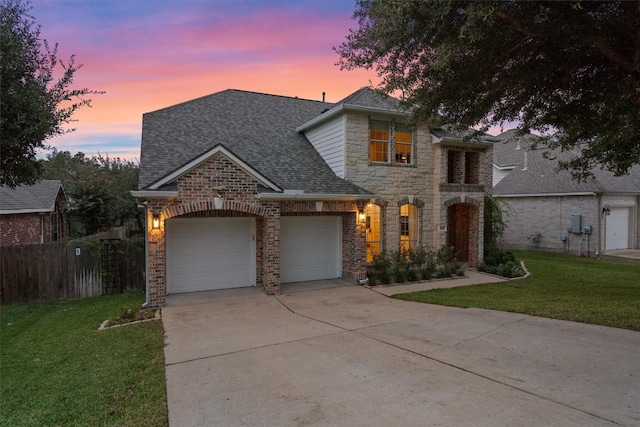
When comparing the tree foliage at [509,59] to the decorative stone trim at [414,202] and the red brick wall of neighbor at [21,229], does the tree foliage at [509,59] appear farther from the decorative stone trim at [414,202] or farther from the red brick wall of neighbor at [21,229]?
the red brick wall of neighbor at [21,229]

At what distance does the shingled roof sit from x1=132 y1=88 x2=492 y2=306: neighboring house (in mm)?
57

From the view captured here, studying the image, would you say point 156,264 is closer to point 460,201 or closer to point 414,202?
point 414,202

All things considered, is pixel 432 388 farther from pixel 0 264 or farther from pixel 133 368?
pixel 0 264

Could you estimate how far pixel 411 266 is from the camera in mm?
12273

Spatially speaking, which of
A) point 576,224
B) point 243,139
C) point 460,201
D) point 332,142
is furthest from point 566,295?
point 576,224

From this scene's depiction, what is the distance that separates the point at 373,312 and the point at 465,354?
299cm

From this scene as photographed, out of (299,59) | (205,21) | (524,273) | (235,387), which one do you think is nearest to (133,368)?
(235,387)

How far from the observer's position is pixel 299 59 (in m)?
12.4

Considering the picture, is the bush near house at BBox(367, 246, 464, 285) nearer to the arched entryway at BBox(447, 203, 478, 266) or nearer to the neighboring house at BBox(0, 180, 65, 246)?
the arched entryway at BBox(447, 203, 478, 266)

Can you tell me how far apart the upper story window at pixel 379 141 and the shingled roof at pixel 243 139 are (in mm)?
1679

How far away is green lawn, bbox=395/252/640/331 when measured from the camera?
7336 millimetres

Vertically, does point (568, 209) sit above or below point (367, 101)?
below

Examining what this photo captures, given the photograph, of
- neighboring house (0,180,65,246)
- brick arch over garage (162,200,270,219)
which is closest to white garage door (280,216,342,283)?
brick arch over garage (162,200,270,219)

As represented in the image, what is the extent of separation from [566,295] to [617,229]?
13.8 meters
